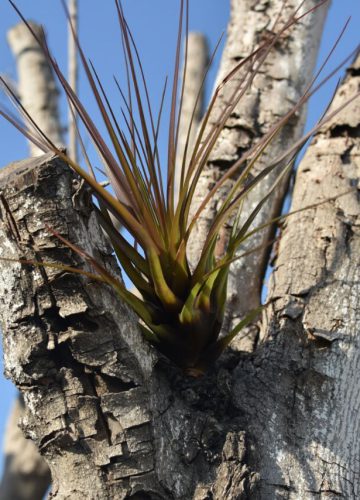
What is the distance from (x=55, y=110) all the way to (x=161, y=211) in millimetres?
2362

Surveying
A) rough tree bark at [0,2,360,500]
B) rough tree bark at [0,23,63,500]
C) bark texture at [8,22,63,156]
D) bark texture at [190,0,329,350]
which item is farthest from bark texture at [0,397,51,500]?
rough tree bark at [0,2,360,500]

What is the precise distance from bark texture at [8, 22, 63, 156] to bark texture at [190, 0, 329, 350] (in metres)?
Result: 1.32

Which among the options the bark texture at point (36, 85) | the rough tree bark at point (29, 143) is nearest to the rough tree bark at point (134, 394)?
the rough tree bark at point (29, 143)

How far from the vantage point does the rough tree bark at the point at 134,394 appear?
1.29 meters

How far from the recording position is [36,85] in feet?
11.9

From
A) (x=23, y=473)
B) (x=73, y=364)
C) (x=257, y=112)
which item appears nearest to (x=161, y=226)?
(x=73, y=364)

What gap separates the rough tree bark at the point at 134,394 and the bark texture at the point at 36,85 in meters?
2.13

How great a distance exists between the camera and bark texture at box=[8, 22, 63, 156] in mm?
3475

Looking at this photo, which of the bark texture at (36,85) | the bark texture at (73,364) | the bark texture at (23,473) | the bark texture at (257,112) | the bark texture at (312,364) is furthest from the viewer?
the bark texture at (36,85)

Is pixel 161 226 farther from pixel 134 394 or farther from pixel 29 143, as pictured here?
pixel 29 143

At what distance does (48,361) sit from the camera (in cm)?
130

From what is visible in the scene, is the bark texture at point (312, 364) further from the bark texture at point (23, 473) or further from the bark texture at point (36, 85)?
the bark texture at point (36, 85)

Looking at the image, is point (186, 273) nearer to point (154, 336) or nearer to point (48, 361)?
point (154, 336)

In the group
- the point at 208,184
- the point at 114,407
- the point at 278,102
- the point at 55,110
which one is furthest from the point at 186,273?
the point at 55,110
